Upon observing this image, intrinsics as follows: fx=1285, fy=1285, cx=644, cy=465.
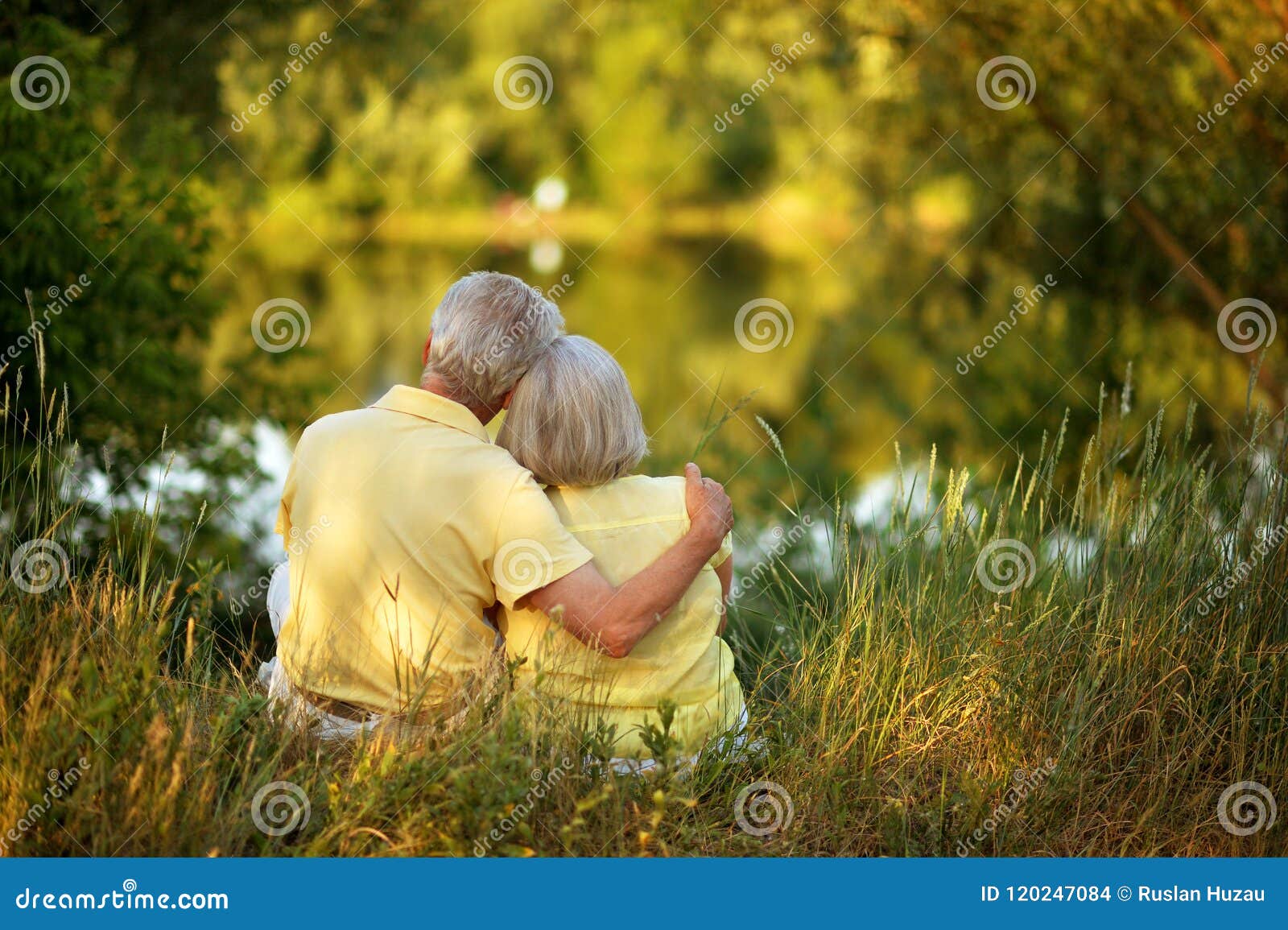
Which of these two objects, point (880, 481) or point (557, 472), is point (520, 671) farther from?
point (880, 481)

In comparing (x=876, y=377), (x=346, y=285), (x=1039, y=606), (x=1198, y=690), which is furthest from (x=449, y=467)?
(x=346, y=285)

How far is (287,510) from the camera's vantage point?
266cm

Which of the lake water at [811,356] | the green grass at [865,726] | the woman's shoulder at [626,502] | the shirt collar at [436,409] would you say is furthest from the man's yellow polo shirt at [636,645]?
the lake water at [811,356]

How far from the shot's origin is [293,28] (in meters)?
7.15

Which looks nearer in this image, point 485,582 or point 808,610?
point 485,582

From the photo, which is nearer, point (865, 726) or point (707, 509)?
point (707, 509)

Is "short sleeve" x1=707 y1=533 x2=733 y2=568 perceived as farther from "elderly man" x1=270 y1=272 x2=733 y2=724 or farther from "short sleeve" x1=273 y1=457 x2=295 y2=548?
"short sleeve" x1=273 y1=457 x2=295 y2=548

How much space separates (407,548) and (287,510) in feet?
1.07

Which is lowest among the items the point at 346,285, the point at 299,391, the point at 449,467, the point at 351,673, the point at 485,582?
the point at 351,673

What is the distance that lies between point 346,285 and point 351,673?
15.5m

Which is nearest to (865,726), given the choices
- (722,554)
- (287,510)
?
(722,554)

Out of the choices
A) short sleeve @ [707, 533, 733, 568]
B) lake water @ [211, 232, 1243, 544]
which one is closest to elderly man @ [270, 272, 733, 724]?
short sleeve @ [707, 533, 733, 568]

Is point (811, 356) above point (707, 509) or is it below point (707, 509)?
above

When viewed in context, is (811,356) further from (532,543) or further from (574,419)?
(532,543)
